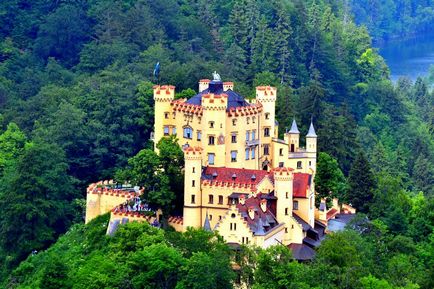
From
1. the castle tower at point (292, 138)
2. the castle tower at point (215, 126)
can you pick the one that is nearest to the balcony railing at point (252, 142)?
the castle tower at point (215, 126)

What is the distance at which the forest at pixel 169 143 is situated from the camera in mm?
80188

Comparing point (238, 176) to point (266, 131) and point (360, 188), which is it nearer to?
point (266, 131)

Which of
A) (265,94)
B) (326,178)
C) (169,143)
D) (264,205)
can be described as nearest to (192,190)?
(169,143)

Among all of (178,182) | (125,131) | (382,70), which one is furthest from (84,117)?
(382,70)

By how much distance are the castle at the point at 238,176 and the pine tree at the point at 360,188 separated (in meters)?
1.37

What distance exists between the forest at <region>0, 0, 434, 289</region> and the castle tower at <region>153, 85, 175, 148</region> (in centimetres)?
444

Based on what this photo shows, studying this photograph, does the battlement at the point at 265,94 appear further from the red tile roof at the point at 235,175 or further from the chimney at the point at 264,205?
the chimney at the point at 264,205

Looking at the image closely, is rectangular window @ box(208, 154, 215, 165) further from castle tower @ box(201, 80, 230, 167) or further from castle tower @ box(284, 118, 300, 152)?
castle tower @ box(284, 118, 300, 152)

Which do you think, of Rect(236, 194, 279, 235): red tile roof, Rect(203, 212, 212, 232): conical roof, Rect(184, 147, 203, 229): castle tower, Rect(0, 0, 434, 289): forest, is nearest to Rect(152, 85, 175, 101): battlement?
Rect(0, 0, 434, 289): forest

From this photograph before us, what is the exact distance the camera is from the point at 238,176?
85625 millimetres

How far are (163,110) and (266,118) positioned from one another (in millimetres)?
6071

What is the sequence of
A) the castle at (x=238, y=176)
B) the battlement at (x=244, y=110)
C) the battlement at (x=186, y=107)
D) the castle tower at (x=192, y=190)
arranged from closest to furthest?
1. the castle at (x=238, y=176)
2. the castle tower at (x=192, y=190)
3. the battlement at (x=186, y=107)
4. the battlement at (x=244, y=110)

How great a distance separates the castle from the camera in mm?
82562

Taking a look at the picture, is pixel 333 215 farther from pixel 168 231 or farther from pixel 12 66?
pixel 12 66
